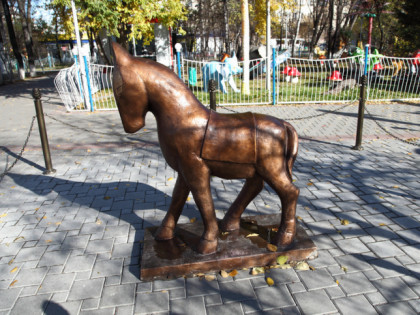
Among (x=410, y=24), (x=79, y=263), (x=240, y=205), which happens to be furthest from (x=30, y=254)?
(x=410, y=24)

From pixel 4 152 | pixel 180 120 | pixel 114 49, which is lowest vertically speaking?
pixel 4 152

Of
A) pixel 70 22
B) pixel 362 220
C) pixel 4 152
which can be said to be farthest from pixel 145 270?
pixel 70 22

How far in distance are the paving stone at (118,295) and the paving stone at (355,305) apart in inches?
68.2

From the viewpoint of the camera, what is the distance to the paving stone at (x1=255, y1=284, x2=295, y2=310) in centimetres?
268

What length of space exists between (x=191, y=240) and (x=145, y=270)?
1.95 ft

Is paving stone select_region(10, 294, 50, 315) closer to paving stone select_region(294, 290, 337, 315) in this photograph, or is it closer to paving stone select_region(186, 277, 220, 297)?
paving stone select_region(186, 277, 220, 297)

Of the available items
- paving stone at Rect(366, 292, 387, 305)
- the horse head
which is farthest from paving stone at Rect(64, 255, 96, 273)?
paving stone at Rect(366, 292, 387, 305)

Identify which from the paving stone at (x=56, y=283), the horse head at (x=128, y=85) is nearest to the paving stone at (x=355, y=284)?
the horse head at (x=128, y=85)

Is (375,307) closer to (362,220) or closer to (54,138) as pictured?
(362,220)

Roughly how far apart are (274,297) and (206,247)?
751 mm

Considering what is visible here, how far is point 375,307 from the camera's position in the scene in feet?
8.55

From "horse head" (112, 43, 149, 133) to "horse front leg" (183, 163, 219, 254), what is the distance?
689 mm

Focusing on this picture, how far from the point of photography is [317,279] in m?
2.95

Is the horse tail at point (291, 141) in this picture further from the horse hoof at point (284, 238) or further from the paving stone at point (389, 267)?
the paving stone at point (389, 267)
